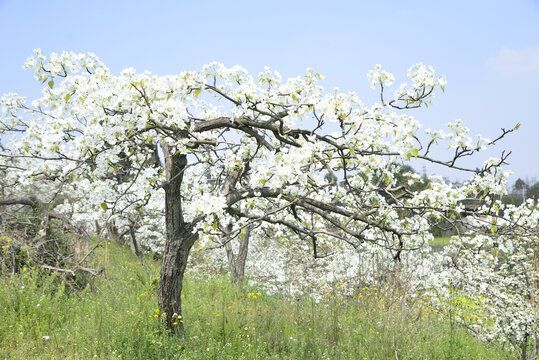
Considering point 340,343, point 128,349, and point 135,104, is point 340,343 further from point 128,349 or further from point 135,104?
point 135,104

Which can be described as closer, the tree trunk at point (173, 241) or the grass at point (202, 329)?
the grass at point (202, 329)

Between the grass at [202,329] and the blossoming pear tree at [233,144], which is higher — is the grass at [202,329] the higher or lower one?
the lower one

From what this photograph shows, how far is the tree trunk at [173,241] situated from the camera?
580 cm

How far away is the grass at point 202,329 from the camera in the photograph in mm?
5336

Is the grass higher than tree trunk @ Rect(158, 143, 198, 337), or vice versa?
tree trunk @ Rect(158, 143, 198, 337)

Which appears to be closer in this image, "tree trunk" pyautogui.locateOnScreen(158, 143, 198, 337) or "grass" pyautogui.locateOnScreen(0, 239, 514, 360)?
"grass" pyautogui.locateOnScreen(0, 239, 514, 360)

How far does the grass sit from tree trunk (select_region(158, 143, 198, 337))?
0.98ft

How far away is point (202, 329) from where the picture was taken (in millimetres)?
6543

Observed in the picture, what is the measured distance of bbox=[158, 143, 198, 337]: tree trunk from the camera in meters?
5.80

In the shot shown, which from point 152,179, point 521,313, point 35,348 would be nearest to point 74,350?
point 35,348

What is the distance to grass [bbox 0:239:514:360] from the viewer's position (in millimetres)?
5336

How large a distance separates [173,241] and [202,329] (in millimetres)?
1606

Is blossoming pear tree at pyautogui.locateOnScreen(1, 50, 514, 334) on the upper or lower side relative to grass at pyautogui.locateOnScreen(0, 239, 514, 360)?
upper

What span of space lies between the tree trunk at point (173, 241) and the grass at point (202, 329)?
0.30 meters
